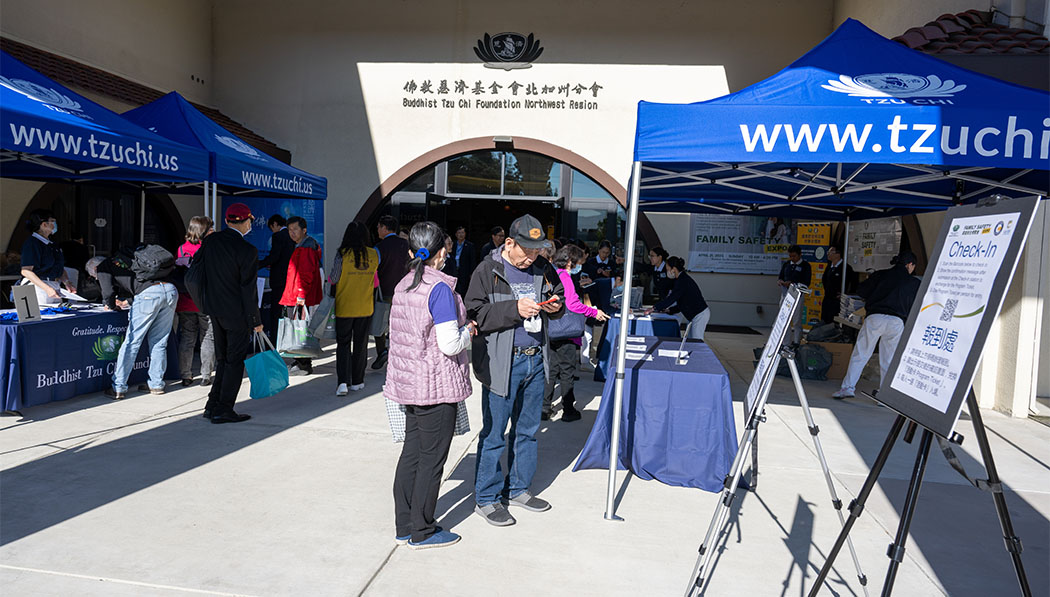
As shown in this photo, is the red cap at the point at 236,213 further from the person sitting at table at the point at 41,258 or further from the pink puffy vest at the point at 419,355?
the pink puffy vest at the point at 419,355

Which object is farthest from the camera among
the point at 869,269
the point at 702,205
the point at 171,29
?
the point at 171,29

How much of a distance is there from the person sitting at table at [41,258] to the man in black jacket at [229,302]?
1844 millimetres

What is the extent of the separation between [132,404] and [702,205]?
20.7 feet

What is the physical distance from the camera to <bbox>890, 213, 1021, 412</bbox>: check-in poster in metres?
2.48

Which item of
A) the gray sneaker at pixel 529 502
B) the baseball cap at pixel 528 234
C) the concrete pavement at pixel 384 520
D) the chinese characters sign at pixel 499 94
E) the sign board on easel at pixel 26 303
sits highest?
the chinese characters sign at pixel 499 94

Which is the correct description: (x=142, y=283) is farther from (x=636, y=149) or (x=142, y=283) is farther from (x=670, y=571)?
(x=670, y=571)

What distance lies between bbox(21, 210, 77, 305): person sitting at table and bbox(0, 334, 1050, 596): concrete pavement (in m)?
1.19

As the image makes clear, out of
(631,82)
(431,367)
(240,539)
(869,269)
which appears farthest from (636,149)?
(631,82)

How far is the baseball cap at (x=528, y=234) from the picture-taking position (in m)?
3.77

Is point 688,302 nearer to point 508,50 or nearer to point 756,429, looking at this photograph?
point 756,429

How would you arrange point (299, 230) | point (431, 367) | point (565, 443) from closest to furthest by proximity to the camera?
1. point (431, 367)
2. point (565, 443)
3. point (299, 230)

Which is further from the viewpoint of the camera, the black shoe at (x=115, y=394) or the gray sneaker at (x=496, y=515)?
the black shoe at (x=115, y=394)

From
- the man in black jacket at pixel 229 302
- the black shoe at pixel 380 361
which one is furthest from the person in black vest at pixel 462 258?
the man in black jacket at pixel 229 302

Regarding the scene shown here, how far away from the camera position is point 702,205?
8.23m
